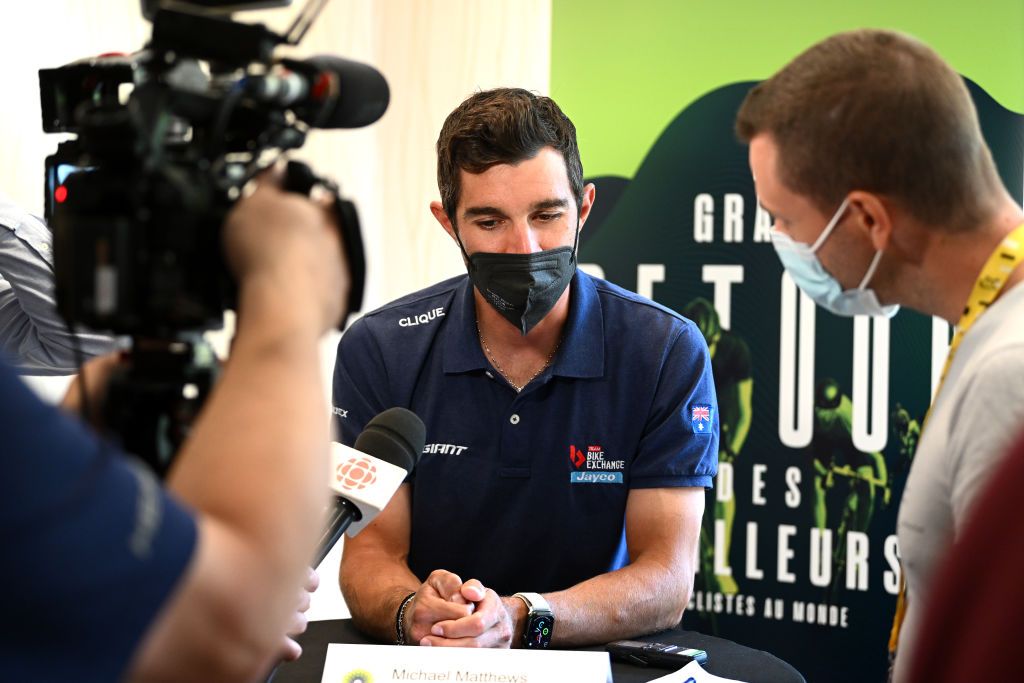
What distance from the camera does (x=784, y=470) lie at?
10.5 ft

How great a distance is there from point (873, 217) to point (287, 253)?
0.88 meters

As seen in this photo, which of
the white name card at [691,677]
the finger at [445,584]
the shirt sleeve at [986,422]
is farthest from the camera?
the finger at [445,584]

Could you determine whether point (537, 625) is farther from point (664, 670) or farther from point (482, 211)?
point (482, 211)

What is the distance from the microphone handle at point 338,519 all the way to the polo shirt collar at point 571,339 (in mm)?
844

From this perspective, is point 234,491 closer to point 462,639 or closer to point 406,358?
point 462,639

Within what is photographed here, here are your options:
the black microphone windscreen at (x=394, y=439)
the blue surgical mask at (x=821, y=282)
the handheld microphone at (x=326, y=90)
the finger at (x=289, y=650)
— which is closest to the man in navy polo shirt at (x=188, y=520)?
the handheld microphone at (x=326, y=90)

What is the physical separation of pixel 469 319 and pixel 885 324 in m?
1.44

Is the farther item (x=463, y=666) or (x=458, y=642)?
(x=458, y=642)

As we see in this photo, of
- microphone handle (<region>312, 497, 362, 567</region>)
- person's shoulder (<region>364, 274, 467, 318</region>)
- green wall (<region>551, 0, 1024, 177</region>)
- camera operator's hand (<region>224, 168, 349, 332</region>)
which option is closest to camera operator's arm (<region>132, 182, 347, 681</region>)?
camera operator's hand (<region>224, 168, 349, 332</region>)

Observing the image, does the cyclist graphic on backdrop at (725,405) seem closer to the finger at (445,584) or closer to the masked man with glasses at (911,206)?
the finger at (445,584)

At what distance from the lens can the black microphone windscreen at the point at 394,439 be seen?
5.01 ft

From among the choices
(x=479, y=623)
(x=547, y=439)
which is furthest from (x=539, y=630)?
(x=547, y=439)

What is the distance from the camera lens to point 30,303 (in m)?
2.21

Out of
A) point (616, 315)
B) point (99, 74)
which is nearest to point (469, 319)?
point (616, 315)
